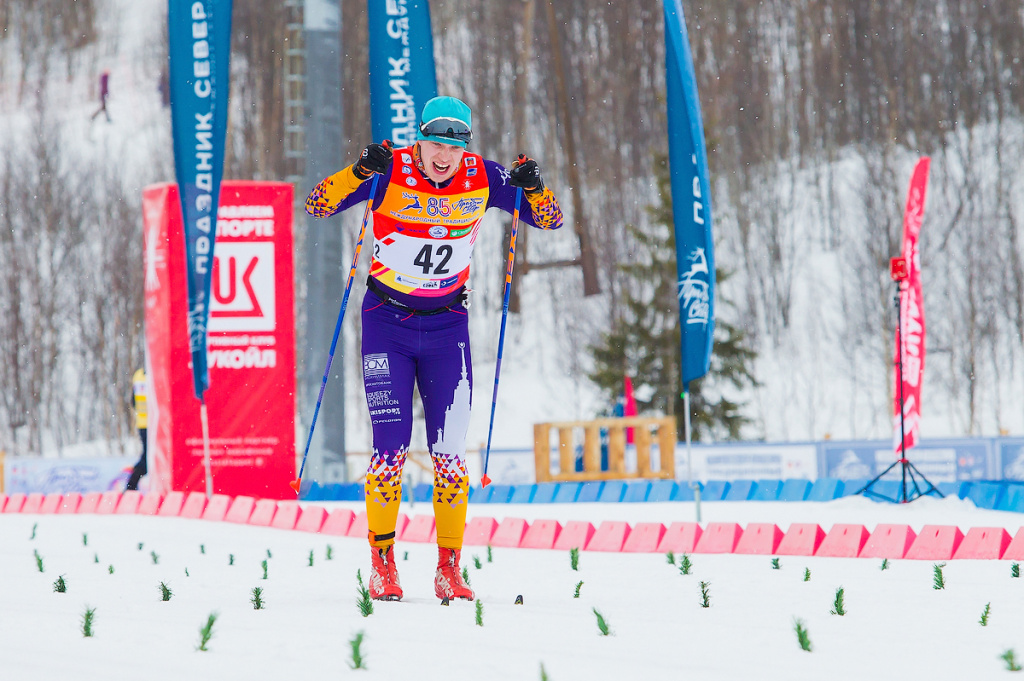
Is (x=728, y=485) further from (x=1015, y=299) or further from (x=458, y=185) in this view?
(x=1015, y=299)

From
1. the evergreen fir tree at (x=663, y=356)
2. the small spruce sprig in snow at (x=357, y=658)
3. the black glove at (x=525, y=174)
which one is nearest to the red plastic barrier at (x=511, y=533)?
the black glove at (x=525, y=174)

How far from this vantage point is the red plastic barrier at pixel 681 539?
6.28 m

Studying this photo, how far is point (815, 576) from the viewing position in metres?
5.04

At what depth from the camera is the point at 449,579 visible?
4.48 m

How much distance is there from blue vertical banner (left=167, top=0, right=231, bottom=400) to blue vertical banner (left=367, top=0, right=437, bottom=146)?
159cm

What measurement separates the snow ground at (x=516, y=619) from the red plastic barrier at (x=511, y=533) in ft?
1.44

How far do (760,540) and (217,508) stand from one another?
4.75 m

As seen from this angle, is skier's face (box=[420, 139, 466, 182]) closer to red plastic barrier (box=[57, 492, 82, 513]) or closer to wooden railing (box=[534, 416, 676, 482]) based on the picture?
red plastic barrier (box=[57, 492, 82, 513])

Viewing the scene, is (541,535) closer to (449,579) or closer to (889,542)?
(889,542)

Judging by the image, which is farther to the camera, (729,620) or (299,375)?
(299,375)

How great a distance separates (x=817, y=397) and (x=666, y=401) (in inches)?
207

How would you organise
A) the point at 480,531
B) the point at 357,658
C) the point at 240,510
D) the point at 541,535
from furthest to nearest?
the point at 240,510, the point at 480,531, the point at 541,535, the point at 357,658

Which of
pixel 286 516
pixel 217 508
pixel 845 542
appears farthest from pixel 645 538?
pixel 217 508

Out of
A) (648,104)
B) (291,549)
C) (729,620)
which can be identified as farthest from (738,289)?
(729,620)
